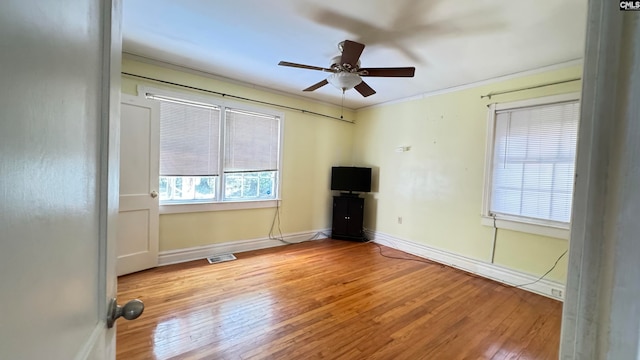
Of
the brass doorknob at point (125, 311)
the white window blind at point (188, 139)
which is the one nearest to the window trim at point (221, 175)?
the white window blind at point (188, 139)

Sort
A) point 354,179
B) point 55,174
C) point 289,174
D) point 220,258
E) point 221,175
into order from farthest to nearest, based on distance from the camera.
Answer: point 354,179 < point 289,174 < point 221,175 < point 220,258 < point 55,174

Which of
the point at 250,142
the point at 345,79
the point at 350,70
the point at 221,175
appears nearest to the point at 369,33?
the point at 350,70

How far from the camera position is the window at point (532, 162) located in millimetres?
2826

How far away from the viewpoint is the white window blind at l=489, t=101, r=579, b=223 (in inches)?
111

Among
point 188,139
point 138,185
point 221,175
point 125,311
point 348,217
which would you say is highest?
point 188,139

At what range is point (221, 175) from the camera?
378 centimetres

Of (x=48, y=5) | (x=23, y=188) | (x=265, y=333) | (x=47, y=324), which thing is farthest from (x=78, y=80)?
(x=265, y=333)

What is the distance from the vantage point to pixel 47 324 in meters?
0.40

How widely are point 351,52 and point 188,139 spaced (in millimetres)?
2421

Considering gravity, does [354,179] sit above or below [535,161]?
below

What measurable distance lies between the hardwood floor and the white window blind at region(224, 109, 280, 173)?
4.70 feet

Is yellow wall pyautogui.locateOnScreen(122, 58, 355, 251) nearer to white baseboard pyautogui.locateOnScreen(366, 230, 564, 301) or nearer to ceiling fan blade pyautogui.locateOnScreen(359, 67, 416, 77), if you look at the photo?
white baseboard pyautogui.locateOnScreen(366, 230, 564, 301)

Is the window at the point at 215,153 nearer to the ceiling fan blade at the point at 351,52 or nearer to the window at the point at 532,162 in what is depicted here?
the ceiling fan blade at the point at 351,52

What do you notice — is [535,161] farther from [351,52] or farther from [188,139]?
[188,139]
